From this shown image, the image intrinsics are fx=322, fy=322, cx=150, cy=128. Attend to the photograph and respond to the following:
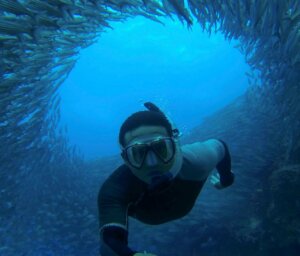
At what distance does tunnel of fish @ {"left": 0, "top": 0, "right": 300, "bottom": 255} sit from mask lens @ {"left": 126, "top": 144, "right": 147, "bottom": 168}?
2.53 meters

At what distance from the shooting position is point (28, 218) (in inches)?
394

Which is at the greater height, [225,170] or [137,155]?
[137,155]

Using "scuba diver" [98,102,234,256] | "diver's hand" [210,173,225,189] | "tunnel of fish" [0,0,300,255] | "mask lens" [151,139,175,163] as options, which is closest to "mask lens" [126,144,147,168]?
"scuba diver" [98,102,234,256]

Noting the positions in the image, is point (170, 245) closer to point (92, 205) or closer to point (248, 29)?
point (92, 205)

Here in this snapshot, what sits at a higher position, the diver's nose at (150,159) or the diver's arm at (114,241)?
the diver's nose at (150,159)

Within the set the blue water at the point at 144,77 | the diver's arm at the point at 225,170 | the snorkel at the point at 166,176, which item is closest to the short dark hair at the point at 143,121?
the snorkel at the point at 166,176

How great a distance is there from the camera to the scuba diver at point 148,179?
2672mm

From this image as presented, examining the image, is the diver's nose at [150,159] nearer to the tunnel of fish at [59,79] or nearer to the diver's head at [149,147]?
the diver's head at [149,147]

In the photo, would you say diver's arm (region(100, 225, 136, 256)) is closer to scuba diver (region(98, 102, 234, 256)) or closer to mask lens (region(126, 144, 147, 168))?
scuba diver (region(98, 102, 234, 256))

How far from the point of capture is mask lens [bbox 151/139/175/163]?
2958 millimetres

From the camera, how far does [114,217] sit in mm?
Answer: 2578

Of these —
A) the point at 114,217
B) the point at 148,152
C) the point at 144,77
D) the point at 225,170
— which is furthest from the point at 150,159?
the point at 144,77

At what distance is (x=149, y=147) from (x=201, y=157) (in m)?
0.91

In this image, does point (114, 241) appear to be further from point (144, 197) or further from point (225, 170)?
point (225, 170)
